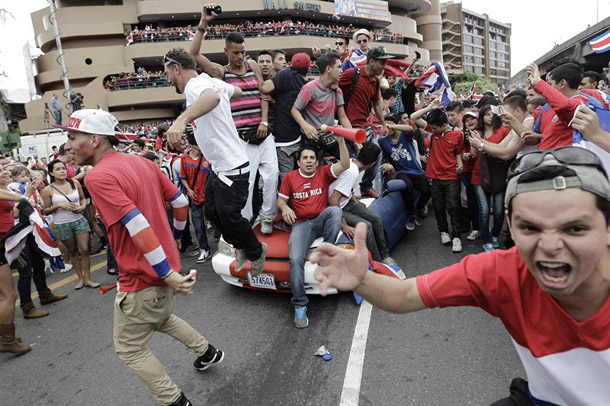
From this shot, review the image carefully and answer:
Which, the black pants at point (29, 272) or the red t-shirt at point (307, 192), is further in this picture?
the black pants at point (29, 272)

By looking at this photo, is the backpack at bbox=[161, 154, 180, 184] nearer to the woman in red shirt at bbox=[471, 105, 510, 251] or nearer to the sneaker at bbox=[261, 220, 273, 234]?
the sneaker at bbox=[261, 220, 273, 234]

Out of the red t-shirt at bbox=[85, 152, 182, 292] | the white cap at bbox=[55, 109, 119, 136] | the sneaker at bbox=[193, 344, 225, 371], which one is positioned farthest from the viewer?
the sneaker at bbox=[193, 344, 225, 371]

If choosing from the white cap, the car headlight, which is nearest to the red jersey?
the car headlight

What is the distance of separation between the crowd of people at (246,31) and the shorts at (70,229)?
92.9ft

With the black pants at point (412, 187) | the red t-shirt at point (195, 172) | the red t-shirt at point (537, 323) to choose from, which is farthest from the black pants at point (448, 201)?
the red t-shirt at point (537, 323)

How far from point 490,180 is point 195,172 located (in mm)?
4604

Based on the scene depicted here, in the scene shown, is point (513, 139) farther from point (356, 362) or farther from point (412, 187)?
point (356, 362)

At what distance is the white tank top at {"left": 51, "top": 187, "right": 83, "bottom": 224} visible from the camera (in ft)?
17.9

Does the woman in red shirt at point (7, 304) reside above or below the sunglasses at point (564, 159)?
below

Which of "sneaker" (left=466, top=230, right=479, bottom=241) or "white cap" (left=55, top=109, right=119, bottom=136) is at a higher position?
"white cap" (left=55, top=109, right=119, bottom=136)

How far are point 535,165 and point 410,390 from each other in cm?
202

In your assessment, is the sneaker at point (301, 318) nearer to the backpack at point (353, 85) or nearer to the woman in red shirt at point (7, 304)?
the woman in red shirt at point (7, 304)

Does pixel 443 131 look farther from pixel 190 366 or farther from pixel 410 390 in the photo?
pixel 190 366

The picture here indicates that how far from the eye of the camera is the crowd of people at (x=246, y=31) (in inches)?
1299
